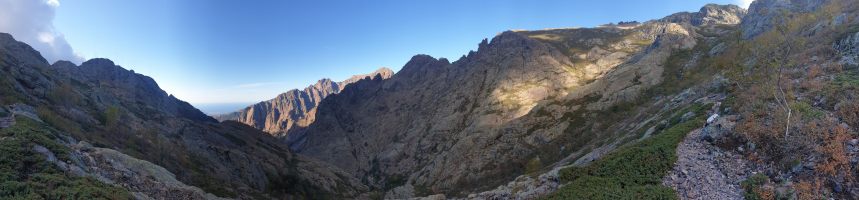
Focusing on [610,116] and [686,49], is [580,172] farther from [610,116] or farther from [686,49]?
[686,49]

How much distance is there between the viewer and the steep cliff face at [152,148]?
170 feet

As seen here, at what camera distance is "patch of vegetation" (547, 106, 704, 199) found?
98.6 feet

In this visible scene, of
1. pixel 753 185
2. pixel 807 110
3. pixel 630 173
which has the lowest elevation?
pixel 753 185

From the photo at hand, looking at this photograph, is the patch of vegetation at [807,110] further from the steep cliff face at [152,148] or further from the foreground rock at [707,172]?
the steep cliff face at [152,148]

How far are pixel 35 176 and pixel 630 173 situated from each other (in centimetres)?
4716

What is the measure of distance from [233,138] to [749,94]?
16858cm

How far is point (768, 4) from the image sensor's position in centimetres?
18375

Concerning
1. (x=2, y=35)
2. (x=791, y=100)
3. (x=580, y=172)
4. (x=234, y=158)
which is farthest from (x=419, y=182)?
(x=2, y=35)

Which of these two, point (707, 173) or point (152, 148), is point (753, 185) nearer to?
point (707, 173)

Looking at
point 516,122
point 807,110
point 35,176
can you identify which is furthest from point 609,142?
point 516,122

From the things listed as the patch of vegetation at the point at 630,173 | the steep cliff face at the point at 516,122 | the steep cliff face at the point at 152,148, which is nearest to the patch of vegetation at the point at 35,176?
the steep cliff face at the point at 152,148

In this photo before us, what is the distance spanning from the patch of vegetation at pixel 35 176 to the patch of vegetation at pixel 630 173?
37830 millimetres

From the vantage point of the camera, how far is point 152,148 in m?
83.5

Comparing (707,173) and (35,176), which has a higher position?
(35,176)
